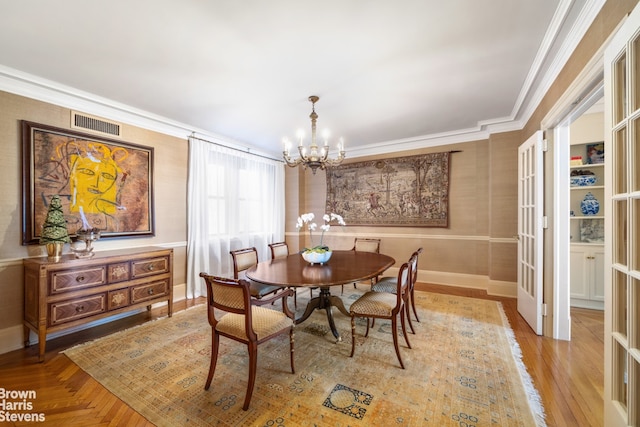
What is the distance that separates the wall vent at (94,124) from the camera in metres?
2.86

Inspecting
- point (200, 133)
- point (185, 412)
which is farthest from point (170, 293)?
point (200, 133)

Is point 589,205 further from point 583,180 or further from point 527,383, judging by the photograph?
point 527,383

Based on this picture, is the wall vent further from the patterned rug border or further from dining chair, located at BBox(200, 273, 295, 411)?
the patterned rug border

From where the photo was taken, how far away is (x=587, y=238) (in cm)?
338

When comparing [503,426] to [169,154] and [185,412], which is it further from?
[169,154]

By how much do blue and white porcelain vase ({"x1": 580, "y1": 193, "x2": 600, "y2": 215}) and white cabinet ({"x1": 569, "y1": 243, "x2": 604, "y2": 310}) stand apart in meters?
0.45

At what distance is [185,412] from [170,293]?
186 centimetres

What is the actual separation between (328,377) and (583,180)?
4153 mm

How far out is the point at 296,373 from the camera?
2.00 metres

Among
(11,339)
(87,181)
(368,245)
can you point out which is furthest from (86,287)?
(368,245)

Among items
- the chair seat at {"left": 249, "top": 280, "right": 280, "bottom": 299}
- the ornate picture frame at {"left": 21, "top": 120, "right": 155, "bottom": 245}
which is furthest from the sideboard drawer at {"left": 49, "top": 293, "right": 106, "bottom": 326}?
the chair seat at {"left": 249, "top": 280, "right": 280, "bottom": 299}

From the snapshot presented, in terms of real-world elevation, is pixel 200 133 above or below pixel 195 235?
above

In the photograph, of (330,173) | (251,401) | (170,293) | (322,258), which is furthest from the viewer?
(330,173)

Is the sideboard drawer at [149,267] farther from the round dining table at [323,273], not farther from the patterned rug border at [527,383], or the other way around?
the patterned rug border at [527,383]
